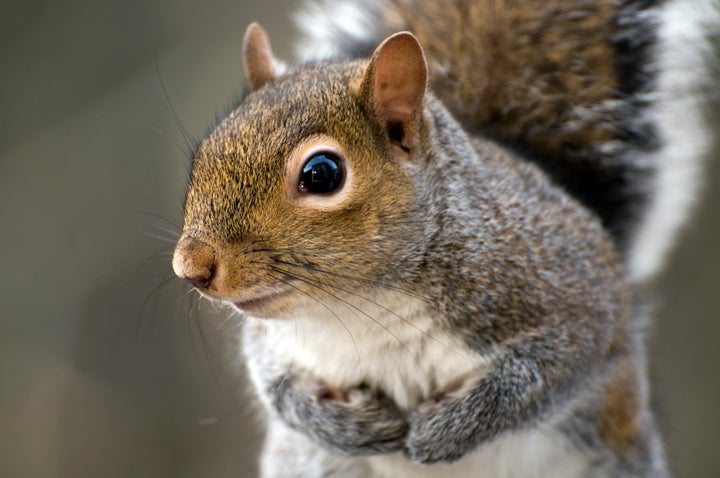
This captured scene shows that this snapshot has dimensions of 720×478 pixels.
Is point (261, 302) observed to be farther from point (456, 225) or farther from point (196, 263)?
point (456, 225)

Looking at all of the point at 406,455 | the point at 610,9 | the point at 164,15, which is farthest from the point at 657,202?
the point at 164,15

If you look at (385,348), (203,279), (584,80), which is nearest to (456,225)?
(385,348)

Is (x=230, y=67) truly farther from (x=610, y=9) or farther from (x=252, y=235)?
(x=252, y=235)

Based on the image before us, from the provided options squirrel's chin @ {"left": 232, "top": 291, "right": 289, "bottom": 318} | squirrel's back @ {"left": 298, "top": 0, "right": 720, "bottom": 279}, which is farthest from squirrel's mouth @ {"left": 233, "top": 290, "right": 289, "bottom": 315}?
squirrel's back @ {"left": 298, "top": 0, "right": 720, "bottom": 279}

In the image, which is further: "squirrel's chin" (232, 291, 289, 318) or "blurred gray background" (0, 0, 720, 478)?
"blurred gray background" (0, 0, 720, 478)

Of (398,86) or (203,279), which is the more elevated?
(398,86)

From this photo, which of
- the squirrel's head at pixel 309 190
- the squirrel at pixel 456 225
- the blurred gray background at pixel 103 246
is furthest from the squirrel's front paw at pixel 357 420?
the blurred gray background at pixel 103 246

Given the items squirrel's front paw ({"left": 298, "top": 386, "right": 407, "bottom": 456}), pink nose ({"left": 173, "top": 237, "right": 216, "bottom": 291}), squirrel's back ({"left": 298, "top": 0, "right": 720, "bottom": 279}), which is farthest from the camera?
squirrel's back ({"left": 298, "top": 0, "right": 720, "bottom": 279})

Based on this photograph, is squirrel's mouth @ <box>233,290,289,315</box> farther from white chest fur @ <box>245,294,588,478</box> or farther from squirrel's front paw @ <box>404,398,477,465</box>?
squirrel's front paw @ <box>404,398,477,465</box>
